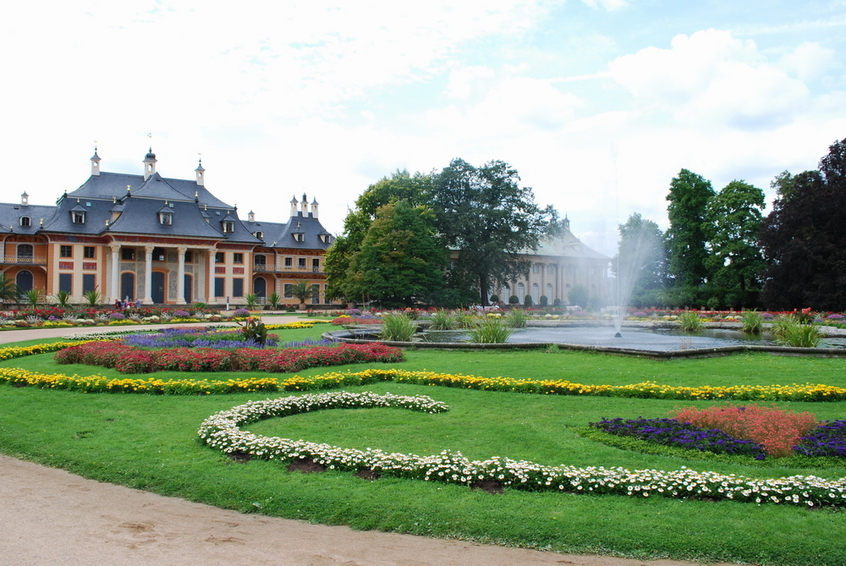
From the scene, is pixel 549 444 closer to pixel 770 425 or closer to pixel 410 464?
pixel 410 464

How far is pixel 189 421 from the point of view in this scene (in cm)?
829

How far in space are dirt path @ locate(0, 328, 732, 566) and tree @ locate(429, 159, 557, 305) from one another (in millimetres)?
43873

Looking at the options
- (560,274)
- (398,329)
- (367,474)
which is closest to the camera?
(367,474)

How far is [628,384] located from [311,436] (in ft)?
19.5

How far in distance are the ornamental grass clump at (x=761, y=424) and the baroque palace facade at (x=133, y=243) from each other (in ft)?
166

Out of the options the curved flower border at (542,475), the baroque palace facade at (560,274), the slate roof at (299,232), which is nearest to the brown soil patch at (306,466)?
the curved flower border at (542,475)

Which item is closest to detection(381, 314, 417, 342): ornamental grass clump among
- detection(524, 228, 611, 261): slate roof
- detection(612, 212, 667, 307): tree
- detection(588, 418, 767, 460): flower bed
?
detection(588, 418, 767, 460): flower bed

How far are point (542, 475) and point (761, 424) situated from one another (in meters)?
2.95

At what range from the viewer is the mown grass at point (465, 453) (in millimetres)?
4609

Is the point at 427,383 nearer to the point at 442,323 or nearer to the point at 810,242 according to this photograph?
the point at 442,323

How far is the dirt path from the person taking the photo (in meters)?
4.37

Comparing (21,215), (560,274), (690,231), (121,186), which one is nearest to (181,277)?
(121,186)

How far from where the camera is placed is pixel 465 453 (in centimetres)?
656

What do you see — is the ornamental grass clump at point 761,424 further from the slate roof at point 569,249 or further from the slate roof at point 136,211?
the slate roof at point 569,249
